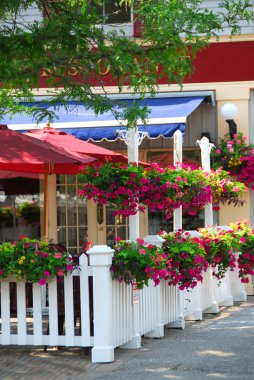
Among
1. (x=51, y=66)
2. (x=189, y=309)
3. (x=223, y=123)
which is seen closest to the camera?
(x=51, y=66)

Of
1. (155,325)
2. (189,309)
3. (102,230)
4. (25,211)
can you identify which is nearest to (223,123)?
(102,230)

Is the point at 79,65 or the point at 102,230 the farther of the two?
the point at 102,230

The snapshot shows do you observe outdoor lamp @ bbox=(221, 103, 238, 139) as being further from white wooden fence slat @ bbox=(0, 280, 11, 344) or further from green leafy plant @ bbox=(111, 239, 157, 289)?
white wooden fence slat @ bbox=(0, 280, 11, 344)

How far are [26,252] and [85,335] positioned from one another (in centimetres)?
107

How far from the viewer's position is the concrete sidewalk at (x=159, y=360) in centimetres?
830

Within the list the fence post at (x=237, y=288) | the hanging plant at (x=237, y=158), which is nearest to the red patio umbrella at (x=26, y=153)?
the fence post at (x=237, y=288)

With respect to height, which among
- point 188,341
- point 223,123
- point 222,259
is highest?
point 223,123

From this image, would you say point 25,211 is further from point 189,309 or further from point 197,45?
point 197,45

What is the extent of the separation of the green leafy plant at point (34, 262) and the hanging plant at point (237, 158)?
292 inches

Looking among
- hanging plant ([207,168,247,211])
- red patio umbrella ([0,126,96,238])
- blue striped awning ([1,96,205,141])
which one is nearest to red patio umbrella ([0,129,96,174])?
red patio umbrella ([0,126,96,238])

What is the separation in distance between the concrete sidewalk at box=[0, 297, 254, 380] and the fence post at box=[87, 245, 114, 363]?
0.14m

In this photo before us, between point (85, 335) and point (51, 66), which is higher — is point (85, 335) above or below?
below

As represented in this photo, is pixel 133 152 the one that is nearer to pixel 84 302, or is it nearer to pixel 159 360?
pixel 84 302

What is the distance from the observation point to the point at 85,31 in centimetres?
934
